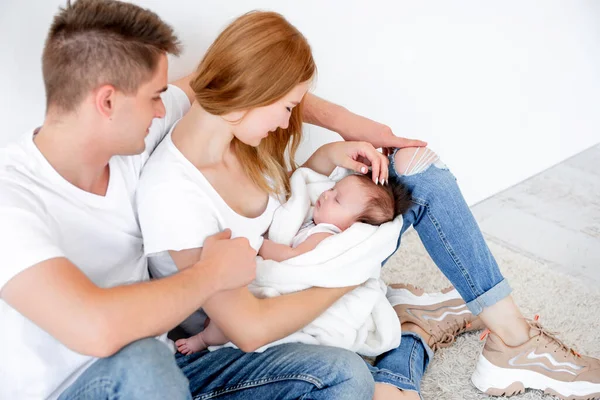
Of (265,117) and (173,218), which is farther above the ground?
(265,117)

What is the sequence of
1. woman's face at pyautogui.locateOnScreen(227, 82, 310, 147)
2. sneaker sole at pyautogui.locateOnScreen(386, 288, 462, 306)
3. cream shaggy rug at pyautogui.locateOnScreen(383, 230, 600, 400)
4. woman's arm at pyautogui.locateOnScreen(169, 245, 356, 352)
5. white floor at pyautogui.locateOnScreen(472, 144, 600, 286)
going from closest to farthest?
woman's arm at pyautogui.locateOnScreen(169, 245, 356, 352) → woman's face at pyautogui.locateOnScreen(227, 82, 310, 147) → cream shaggy rug at pyautogui.locateOnScreen(383, 230, 600, 400) → sneaker sole at pyautogui.locateOnScreen(386, 288, 462, 306) → white floor at pyautogui.locateOnScreen(472, 144, 600, 286)

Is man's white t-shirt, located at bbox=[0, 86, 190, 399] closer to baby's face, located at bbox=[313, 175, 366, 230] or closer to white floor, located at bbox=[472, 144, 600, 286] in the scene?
baby's face, located at bbox=[313, 175, 366, 230]

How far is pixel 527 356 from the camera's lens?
176 centimetres

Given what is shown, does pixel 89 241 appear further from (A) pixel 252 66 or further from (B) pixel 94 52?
(A) pixel 252 66

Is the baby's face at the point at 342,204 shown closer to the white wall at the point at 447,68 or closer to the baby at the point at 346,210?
the baby at the point at 346,210

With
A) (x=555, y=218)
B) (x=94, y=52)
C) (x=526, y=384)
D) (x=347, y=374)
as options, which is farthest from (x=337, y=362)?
(x=555, y=218)

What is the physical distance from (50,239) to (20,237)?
0.06 metres

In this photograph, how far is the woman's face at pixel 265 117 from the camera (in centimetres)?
148

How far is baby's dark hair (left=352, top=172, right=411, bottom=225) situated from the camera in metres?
1.68

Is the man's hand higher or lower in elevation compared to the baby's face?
higher

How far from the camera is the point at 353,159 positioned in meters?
1.76

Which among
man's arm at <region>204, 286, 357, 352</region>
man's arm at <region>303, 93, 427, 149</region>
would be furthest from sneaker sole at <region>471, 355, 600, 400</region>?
man's arm at <region>303, 93, 427, 149</region>

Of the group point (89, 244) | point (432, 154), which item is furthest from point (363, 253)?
point (89, 244)

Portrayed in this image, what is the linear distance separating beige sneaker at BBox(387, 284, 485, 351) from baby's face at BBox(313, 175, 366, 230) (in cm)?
39
